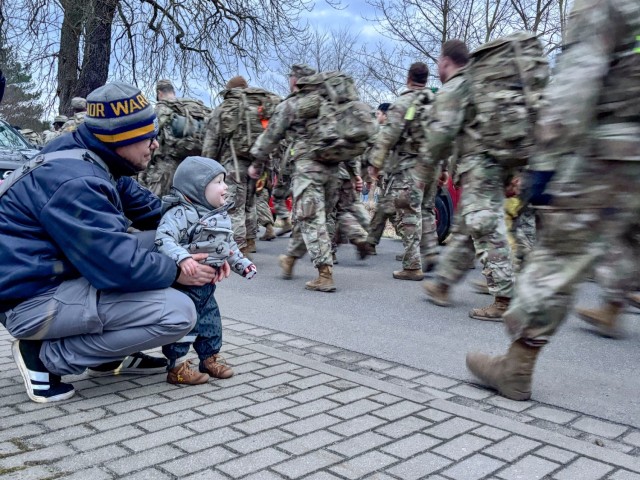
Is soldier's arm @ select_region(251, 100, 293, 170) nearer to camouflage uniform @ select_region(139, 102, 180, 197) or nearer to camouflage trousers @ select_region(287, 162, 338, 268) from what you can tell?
camouflage trousers @ select_region(287, 162, 338, 268)

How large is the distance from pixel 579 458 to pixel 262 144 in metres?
5.21

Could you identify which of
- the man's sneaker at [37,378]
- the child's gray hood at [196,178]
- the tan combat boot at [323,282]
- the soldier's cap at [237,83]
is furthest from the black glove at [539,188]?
the soldier's cap at [237,83]

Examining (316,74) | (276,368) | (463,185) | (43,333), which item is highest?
(316,74)

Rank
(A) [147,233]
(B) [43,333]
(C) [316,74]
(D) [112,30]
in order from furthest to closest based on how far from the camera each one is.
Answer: (D) [112,30] < (C) [316,74] < (A) [147,233] < (B) [43,333]

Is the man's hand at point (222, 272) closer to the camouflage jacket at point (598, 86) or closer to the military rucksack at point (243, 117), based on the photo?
the camouflage jacket at point (598, 86)

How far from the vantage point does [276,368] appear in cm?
420

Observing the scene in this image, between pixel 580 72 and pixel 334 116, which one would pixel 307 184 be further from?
pixel 580 72

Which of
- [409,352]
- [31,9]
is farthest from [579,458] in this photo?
[31,9]

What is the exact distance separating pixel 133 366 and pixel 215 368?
506 millimetres

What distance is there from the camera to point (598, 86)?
3.15 metres

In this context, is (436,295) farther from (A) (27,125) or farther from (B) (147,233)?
(A) (27,125)

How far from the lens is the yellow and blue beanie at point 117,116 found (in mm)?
3574

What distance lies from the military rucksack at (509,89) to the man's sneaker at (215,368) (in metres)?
2.82

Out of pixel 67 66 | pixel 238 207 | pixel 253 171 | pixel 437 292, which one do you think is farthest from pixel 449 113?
pixel 67 66
